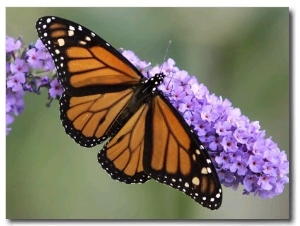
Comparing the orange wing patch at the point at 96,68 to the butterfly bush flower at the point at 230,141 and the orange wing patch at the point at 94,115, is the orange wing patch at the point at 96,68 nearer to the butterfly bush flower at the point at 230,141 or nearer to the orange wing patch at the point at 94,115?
the orange wing patch at the point at 94,115

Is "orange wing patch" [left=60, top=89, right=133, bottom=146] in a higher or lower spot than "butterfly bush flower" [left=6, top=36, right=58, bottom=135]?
lower

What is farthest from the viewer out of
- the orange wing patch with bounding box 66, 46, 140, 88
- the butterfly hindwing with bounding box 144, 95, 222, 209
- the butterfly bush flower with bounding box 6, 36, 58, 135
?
the butterfly bush flower with bounding box 6, 36, 58, 135

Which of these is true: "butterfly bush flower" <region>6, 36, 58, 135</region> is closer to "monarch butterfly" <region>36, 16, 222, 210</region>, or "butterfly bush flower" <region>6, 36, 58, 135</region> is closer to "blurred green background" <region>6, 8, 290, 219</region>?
"monarch butterfly" <region>36, 16, 222, 210</region>

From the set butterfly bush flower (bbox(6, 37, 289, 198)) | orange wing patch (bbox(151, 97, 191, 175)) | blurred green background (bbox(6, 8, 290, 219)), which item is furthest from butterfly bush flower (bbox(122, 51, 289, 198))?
blurred green background (bbox(6, 8, 290, 219))

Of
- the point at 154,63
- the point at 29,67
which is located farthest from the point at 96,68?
the point at 154,63

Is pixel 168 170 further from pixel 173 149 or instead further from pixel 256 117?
pixel 256 117

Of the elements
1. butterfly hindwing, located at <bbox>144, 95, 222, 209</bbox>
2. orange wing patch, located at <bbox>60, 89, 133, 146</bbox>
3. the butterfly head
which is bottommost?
butterfly hindwing, located at <bbox>144, 95, 222, 209</bbox>
